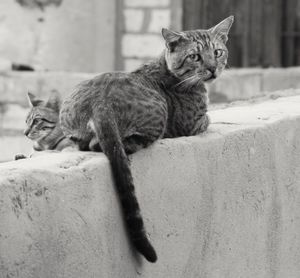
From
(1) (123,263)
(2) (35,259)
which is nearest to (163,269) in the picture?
(1) (123,263)

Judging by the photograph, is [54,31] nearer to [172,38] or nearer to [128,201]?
[172,38]

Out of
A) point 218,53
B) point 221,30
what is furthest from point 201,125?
point 221,30

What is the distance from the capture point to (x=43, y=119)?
4.32 metres

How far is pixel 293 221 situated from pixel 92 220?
1504 millimetres

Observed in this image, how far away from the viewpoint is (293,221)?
162 inches

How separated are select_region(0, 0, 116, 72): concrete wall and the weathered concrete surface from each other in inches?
181

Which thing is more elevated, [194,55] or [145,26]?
[194,55]

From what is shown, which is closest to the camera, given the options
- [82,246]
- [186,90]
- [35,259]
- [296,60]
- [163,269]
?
[35,259]

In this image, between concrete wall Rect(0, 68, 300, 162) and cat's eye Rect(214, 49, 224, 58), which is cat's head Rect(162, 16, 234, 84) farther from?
concrete wall Rect(0, 68, 300, 162)

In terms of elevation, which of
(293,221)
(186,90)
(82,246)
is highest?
(186,90)

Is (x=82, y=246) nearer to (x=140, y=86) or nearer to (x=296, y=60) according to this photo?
(x=140, y=86)

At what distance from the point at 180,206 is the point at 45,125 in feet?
3.85

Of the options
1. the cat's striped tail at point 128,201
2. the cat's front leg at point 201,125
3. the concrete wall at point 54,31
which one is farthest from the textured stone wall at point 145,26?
the cat's striped tail at point 128,201

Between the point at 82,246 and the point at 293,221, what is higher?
the point at 82,246
